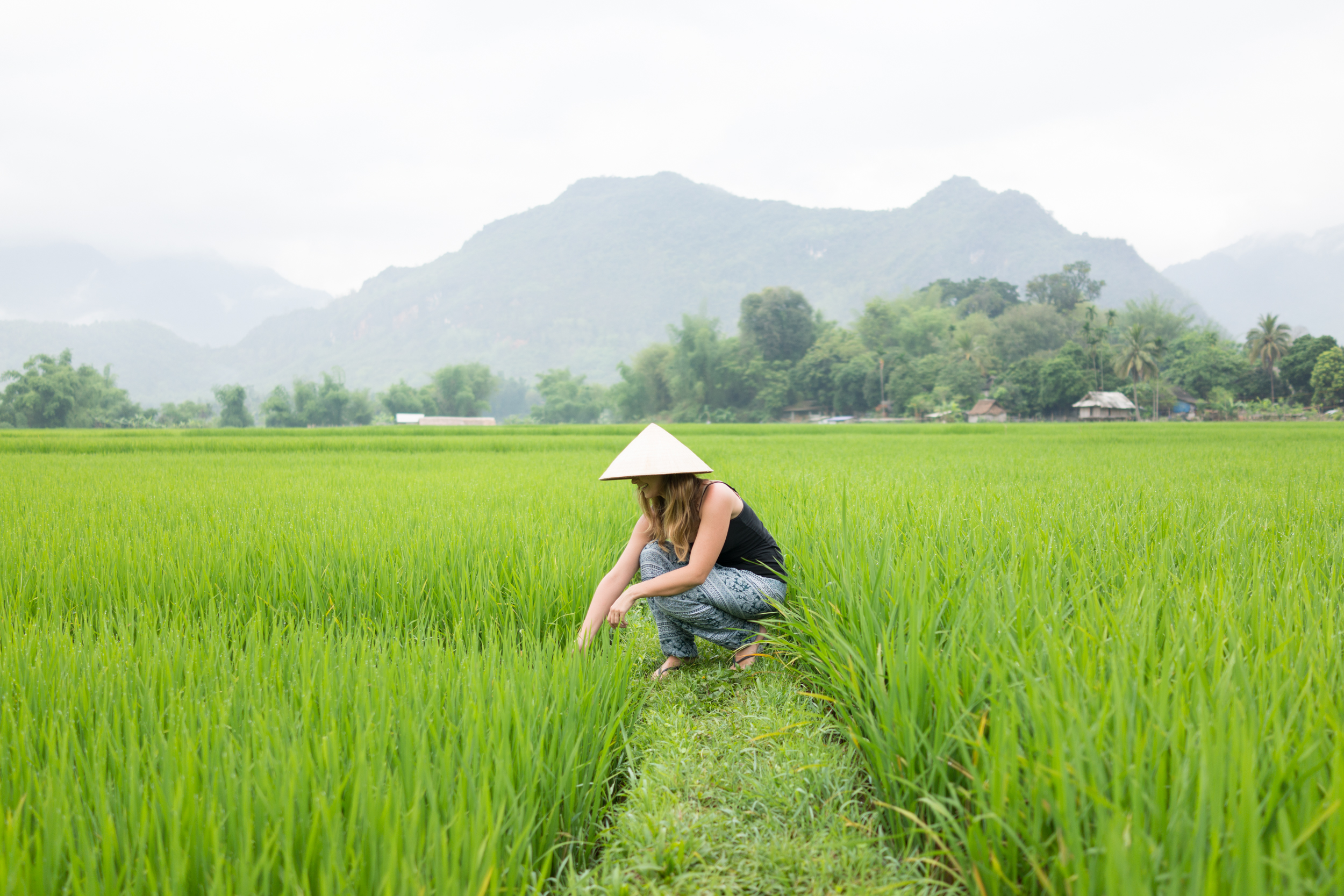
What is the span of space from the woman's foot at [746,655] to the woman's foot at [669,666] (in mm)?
226

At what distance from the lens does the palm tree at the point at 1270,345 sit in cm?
5288

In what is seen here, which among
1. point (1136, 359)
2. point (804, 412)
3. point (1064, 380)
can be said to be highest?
point (1136, 359)

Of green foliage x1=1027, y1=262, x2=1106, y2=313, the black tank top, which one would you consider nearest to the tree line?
green foliage x1=1027, y1=262, x2=1106, y2=313

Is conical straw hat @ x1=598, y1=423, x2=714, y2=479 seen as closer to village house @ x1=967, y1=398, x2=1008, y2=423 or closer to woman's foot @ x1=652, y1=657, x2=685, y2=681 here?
woman's foot @ x1=652, y1=657, x2=685, y2=681

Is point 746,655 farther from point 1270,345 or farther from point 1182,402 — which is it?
point 1270,345

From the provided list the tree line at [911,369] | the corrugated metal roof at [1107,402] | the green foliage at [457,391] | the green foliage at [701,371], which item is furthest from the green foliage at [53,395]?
the corrugated metal roof at [1107,402]

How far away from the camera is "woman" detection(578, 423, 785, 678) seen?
245 centimetres

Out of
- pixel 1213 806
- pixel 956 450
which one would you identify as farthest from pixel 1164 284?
pixel 1213 806

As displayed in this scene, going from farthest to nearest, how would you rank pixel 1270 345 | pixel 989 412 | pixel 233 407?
pixel 233 407 → pixel 989 412 → pixel 1270 345

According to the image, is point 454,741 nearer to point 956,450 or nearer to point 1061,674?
Result: point 1061,674

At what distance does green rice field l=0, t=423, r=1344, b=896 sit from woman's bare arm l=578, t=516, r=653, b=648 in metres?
0.11

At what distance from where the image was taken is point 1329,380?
46.6 metres

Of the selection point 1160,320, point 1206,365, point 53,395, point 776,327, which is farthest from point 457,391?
point 1160,320

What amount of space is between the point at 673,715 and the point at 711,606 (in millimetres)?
517
